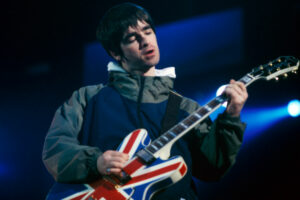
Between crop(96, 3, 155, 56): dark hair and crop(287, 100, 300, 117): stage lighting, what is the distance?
199 centimetres

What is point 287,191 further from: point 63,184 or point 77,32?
point 77,32

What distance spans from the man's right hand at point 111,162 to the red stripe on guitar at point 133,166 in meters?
0.04

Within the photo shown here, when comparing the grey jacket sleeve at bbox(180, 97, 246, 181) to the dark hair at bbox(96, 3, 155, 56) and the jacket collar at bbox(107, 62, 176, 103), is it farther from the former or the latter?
the dark hair at bbox(96, 3, 155, 56)

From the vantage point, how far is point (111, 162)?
1.54 m

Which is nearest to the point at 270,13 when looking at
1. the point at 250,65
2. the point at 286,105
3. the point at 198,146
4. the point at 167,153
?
the point at 250,65

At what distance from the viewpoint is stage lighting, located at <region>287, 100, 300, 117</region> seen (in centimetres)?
338

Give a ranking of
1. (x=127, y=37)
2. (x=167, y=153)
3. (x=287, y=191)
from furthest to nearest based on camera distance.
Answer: (x=287, y=191)
(x=127, y=37)
(x=167, y=153)

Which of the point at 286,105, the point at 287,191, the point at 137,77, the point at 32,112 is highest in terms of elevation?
the point at 137,77

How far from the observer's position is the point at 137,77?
2.03 metres

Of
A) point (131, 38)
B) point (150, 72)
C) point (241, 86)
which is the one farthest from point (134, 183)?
point (131, 38)

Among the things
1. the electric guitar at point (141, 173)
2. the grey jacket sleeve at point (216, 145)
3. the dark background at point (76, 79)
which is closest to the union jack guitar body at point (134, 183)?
the electric guitar at point (141, 173)

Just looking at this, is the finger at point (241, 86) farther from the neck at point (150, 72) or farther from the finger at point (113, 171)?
the finger at point (113, 171)

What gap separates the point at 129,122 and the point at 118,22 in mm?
807

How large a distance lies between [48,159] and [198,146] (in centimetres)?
89
